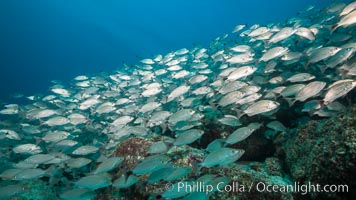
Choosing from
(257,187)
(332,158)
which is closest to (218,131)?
(257,187)

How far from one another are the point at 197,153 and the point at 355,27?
6988 mm

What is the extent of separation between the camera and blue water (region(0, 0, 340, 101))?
243 ft

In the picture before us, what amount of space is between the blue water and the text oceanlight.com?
60.0m

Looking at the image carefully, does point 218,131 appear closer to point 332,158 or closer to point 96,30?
point 332,158

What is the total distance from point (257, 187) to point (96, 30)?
325 ft

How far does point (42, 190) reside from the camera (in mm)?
7355

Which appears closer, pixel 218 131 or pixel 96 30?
pixel 218 131

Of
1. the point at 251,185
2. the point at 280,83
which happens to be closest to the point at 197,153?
the point at 251,185

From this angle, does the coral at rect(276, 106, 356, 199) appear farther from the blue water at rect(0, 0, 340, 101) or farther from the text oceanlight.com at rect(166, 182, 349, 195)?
the blue water at rect(0, 0, 340, 101)

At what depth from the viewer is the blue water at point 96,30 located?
7406 centimetres

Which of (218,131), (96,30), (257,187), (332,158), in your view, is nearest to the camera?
(332,158)

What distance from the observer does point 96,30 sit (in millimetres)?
95188

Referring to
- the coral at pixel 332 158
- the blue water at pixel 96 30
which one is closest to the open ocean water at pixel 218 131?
the coral at pixel 332 158

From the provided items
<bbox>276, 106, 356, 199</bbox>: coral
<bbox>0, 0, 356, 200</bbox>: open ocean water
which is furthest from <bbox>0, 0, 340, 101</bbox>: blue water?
<bbox>276, 106, 356, 199</bbox>: coral
